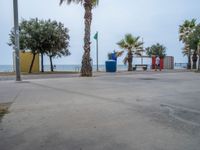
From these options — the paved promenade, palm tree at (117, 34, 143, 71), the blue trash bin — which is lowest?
the paved promenade

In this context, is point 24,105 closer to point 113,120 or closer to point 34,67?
point 113,120

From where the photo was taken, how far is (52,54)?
34219mm

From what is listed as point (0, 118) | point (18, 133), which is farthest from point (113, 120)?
point (0, 118)

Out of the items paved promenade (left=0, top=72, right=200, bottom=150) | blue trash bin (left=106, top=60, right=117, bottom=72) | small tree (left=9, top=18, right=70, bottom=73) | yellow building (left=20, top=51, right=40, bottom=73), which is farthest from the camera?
yellow building (left=20, top=51, right=40, bottom=73)

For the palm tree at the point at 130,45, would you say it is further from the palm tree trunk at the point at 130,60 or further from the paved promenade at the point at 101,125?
the paved promenade at the point at 101,125

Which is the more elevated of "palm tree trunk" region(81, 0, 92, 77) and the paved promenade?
"palm tree trunk" region(81, 0, 92, 77)

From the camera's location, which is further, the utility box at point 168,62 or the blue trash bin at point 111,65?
the utility box at point 168,62

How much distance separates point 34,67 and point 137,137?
98.5ft

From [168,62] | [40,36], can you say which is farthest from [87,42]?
[168,62]

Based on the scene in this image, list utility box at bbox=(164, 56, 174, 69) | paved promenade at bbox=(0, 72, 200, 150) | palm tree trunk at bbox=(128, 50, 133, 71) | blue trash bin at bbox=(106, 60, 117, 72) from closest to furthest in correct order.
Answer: paved promenade at bbox=(0, 72, 200, 150) < blue trash bin at bbox=(106, 60, 117, 72) < palm tree trunk at bbox=(128, 50, 133, 71) < utility box at bbox=(164, 56, 174, 69)

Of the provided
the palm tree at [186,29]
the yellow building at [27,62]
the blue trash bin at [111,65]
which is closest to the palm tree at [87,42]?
the blue trash bin at [111,65]

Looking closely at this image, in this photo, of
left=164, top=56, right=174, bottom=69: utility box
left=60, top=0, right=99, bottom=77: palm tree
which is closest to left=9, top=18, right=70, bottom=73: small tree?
left=60, top=0, right=99, bottom=77: palm tree

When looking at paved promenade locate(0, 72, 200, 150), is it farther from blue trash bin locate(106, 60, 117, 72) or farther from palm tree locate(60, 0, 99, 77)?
blue trash bin locate(106, 60, 117, 72)

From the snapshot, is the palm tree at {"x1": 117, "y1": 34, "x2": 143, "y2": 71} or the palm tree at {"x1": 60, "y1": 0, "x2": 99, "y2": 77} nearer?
the palm tree at {"x1": 60, "y1": 0, "x2": 99, "y2": 77}
